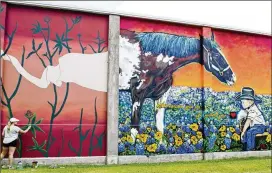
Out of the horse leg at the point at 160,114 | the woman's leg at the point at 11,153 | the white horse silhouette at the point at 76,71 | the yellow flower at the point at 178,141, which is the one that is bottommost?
the woman's leg at the point at 11,153

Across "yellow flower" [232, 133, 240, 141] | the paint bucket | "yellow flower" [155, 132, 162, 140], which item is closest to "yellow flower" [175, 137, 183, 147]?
"yellow flower" [155, 132, 162, 140]

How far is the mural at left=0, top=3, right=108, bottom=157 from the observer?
980cm

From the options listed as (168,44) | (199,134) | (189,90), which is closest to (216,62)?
(189,90)

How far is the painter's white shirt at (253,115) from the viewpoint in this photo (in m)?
12.2

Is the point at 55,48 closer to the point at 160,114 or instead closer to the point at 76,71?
the point at 76,71

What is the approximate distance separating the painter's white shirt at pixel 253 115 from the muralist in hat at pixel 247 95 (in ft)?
0.87

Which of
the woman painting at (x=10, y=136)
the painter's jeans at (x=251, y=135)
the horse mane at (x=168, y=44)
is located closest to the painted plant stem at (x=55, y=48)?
the woman painting at (x=10, y=136)

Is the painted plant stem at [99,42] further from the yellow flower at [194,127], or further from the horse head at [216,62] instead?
the yellow flower at [194,127]

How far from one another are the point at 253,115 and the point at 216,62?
230 cm

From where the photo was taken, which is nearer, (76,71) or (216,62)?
(76,71)

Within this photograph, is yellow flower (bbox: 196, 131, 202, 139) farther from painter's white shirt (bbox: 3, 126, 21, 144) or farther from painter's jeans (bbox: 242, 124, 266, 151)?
painter's white shirt (bbox: 3, 126, 21, 144)

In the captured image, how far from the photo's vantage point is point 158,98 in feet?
36.2

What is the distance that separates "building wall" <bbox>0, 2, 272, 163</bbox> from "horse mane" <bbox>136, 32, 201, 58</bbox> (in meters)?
0.03

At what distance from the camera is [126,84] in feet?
35.1
